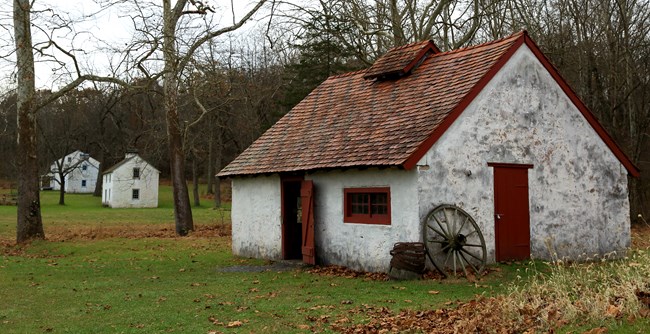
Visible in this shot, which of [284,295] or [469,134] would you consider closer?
[284,295]

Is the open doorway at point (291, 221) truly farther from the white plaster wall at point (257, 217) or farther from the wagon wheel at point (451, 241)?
the wagon wheel at point (451, 241)

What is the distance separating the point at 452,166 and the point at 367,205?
7.28 ft

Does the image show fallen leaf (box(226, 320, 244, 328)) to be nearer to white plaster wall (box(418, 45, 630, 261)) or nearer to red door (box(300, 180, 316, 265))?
white plaster wall (box(418, 45, 630, 261))

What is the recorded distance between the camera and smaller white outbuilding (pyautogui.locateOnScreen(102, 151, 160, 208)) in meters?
60.3

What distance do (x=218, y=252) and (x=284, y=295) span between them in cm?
926

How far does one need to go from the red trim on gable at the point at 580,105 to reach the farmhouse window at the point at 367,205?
5.12 m

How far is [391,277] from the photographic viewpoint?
1334 centimetres

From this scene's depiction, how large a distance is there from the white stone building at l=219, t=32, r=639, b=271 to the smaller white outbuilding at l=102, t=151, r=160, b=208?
45.2 m

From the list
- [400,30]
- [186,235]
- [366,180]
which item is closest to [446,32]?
[400,30]

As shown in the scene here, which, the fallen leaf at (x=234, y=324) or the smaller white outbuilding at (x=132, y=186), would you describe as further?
the smaller white outbuilding at (x=132, y=186)

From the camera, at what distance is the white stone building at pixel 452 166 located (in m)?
13.9

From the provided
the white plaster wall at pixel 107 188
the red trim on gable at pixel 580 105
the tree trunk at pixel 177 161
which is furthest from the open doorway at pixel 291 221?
the white plaster wall at pixel 107 188

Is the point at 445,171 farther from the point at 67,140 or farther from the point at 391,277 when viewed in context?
the point at 67,140

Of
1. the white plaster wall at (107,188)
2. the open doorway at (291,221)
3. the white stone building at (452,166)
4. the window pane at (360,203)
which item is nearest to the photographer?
the white stone building at (452,166)
